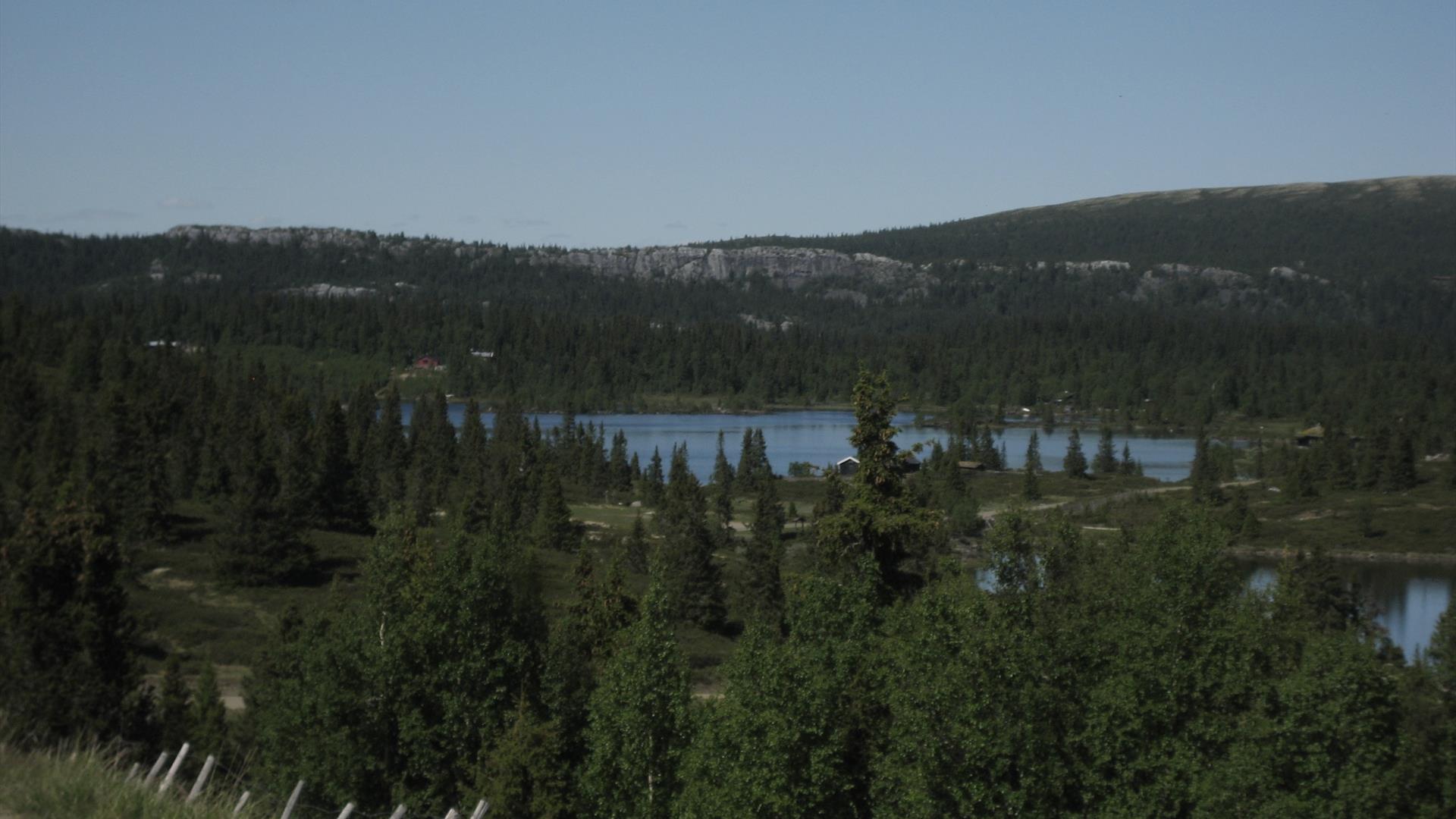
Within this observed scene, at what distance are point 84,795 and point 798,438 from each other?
413 ft

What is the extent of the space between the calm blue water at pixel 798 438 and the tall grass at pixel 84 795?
85.2 metres

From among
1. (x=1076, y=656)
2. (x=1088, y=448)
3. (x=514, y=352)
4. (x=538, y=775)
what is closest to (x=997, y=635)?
(x=1076, y=656)

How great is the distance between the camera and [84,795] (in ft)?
24.9

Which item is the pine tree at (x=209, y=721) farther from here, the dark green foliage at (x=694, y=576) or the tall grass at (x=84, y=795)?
the dark green foliage at (x=694, y=576)

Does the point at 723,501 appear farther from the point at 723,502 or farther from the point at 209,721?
the point at 209,721

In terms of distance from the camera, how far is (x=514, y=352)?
191000mm

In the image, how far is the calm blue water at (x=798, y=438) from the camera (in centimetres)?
10919

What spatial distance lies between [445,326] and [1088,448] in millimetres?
108785

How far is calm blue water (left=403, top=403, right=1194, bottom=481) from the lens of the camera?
109 metres

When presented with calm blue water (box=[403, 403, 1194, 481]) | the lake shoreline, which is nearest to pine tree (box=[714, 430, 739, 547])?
calm blue water (box=[403, 403, 1194, 481])

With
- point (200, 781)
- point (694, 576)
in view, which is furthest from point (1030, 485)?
point (200, 781)

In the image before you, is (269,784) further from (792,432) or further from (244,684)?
(792,432)

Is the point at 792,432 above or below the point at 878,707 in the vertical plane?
below

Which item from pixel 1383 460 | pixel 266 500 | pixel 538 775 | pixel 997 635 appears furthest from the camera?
pixel 1383 460
